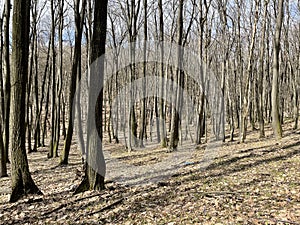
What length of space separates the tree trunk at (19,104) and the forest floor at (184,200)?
0.33 m

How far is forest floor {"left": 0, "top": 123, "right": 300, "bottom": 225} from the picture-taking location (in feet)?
15.1

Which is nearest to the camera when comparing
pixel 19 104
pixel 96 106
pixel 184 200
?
pixel 184 200

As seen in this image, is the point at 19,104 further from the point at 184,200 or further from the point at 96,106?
the point at 184,200

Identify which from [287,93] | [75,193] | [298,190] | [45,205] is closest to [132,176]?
[75,193]

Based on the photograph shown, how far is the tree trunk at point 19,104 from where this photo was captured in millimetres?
5953

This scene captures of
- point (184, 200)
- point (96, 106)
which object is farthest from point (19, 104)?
point (184, 200)

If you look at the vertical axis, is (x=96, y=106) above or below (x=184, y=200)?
above

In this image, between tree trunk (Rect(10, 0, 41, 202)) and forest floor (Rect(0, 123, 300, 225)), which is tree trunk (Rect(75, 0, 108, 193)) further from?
tree trunk (Rect(10, 0, 41, 202))

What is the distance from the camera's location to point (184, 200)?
5477mm

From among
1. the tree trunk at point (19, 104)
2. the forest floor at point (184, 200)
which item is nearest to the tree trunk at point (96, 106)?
the forest floor at point (184, 200)

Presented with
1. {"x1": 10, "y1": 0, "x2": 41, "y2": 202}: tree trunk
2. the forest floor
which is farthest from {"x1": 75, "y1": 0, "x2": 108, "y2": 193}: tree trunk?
{"x1": 10, "y1": 0, "x2": 41, "y2": 202}: tree trunk

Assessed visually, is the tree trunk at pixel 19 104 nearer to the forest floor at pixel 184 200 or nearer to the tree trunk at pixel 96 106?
the forest floor at pixel 184 200

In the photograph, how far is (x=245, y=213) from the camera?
14.8 feet

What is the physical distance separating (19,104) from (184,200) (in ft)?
12.1
